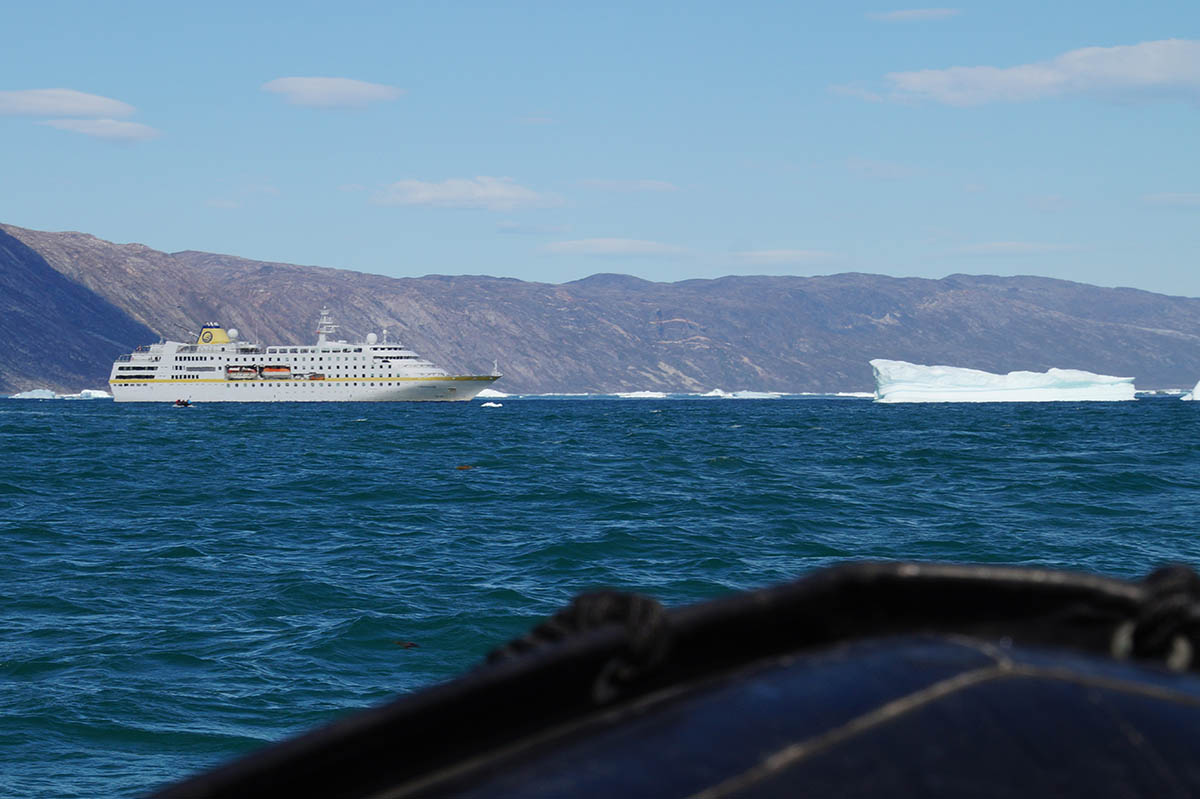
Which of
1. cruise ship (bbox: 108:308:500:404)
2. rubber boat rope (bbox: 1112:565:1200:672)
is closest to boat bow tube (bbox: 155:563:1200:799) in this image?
rubber boat rope (bbox: 1112:565:1200:672)

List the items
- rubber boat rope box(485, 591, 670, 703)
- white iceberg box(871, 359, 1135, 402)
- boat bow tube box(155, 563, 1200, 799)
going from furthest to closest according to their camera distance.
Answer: white iceberg box(871, 359, 1135, 402)
rubber boat rope box(485, 591, 670, 703)
boat bow tube box(155, 563, 1200, 799)

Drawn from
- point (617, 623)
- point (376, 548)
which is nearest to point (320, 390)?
point (376, 548)

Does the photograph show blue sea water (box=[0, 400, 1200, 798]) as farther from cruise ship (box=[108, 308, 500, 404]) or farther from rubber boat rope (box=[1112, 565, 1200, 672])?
cruise ship (box=[108, 308, 500, 404])

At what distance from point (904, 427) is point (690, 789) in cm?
7003

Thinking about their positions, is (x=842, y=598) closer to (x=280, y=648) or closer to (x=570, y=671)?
(x=570, y=671)

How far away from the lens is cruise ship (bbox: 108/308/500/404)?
124 metres

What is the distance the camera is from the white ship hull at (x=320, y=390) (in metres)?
124

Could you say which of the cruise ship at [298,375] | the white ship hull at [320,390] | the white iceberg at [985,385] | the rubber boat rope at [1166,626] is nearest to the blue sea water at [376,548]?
the rubber boat rope at [1166,626]

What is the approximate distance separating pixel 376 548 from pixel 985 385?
10542 cm

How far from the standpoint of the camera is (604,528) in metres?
22.1

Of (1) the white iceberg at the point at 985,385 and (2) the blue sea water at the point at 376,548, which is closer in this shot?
(2) the blue sea water at the point at 376,548

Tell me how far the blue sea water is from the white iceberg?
222 feet

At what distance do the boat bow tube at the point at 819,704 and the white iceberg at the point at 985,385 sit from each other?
113 meters

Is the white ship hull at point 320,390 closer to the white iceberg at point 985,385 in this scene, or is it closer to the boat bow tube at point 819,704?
the white iceberg at point 985,385
